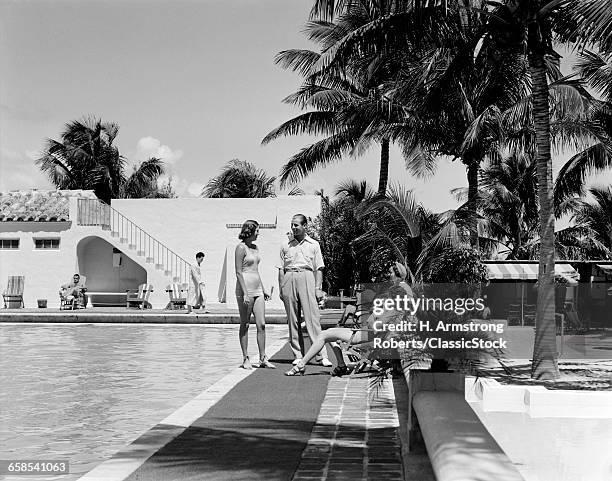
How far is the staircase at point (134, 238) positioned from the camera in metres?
30.0

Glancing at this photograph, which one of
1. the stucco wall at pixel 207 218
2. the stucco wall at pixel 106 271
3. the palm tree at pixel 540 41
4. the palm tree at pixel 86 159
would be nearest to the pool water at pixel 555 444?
the palm tree at pixel 540 41

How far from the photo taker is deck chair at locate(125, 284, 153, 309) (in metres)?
28.1

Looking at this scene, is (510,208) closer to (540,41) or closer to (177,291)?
(177,291)

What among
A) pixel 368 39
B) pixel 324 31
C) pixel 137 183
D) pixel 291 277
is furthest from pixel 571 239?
pixel 291 277

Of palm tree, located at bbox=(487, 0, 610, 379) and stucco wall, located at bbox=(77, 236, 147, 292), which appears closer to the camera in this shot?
palm tree, located at bbox=(487, 0, 610, 379)

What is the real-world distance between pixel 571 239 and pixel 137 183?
76.7 ft

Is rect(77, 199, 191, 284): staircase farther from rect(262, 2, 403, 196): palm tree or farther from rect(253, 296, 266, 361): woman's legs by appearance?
rect(253, 296, 266, 361): woman's legs

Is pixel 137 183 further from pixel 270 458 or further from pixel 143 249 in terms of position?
pixel 270 458

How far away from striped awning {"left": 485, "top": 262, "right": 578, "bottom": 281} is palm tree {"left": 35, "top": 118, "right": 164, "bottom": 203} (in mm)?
26492

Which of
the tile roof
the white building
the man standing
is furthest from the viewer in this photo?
the tile roof

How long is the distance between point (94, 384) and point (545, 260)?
5.88 metres

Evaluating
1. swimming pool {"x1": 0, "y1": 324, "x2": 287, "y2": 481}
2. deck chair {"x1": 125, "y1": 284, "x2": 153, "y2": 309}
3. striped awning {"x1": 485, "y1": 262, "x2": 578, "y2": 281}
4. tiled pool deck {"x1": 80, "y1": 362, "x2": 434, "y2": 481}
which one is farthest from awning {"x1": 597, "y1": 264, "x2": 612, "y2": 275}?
tiled pool deck {"x1": 80, "y1": 362, "x2": 434, "y2": 481}

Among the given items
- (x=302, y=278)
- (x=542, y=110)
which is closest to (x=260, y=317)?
(x=302, y=278)

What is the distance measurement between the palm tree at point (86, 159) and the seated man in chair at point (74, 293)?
15.7 metres
